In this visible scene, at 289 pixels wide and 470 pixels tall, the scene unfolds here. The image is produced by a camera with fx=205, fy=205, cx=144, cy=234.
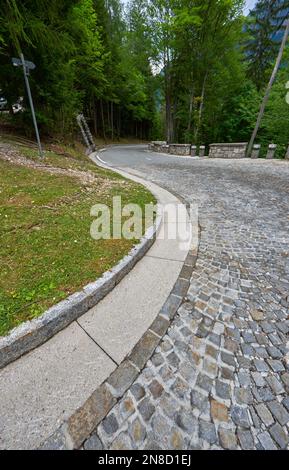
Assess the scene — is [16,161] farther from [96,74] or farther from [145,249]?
[96,74]

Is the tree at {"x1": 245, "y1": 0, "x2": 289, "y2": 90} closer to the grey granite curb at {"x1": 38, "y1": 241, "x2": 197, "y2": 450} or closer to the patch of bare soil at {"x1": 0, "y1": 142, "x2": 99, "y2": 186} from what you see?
the patch of bare soil at {"x1": 0, "y1": 142, "x2": 99, "y2": 186}

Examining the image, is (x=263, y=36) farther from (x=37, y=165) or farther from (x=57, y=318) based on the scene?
(x=57, y=318)

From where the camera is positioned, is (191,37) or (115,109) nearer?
(191,37)

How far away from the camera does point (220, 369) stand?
1.63 m

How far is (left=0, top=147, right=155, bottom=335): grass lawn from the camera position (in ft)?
6.65

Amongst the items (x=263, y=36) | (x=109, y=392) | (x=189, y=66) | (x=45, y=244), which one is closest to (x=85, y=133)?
(x=189, y=66)

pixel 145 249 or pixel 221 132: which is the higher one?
pixel 221 132

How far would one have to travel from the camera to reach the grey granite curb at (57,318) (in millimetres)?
1632

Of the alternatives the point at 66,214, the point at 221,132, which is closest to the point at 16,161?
the point at 66,214

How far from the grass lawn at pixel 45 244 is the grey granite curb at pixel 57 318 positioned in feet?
0.27

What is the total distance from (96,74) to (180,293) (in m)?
20.0

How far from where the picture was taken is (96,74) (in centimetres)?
1650

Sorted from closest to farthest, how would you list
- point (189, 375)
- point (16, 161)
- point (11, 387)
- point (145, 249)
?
point (11, 387), point (189, 375), point (145, 249), point (16, 161)
